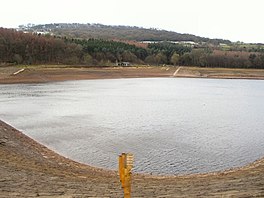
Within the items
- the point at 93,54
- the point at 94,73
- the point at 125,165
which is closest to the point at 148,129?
the point at 125,165

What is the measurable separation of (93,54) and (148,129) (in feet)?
174

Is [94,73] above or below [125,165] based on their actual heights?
below

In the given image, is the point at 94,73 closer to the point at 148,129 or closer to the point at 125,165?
the point at 148,129

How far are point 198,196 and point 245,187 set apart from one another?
98 centimetres

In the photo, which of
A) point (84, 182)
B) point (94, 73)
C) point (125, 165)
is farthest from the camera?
point (94, 73)

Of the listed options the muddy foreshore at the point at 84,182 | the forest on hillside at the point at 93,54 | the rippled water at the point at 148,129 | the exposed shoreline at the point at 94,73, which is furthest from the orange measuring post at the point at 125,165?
the forest on hillside at the point at 93,54

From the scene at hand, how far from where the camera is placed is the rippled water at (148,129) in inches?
534

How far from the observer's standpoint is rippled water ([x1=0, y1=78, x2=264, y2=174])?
534 inches

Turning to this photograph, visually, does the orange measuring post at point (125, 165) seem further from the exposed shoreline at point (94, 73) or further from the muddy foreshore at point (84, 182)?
the exposed shoreline at point (94, 73)

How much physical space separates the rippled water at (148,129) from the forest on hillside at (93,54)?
33456 mm

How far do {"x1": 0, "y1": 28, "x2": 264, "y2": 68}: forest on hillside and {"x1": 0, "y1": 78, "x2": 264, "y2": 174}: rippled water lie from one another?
33456 mm

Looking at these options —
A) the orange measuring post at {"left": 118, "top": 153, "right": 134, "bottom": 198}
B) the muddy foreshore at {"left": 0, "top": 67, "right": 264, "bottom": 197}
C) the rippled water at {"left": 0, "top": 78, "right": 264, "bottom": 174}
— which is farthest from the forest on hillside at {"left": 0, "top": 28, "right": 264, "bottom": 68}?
the orange measuring post at {"left": 118, "top": 153, "right": 134, "bottom": 198}

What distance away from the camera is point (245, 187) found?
6504 mm

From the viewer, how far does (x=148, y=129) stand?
18.4 metres
